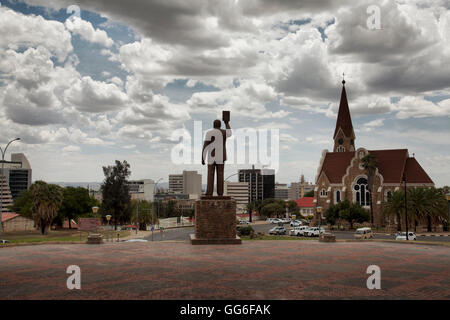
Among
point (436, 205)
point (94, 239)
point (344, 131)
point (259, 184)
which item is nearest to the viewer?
point (94, 239)

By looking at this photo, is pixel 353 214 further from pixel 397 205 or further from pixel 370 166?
pixel 370 166

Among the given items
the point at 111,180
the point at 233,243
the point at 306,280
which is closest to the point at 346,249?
the point at 233,243

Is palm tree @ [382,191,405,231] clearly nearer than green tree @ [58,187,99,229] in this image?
Yes

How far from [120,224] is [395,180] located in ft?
177

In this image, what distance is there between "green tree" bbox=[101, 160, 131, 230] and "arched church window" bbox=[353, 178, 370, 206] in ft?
136

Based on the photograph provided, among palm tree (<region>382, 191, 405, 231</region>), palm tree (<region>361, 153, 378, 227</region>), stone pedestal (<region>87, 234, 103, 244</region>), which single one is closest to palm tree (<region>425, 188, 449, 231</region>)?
palm tree (<region>382, 191, 405, 231</region>)

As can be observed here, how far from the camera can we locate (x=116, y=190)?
67.5 meters

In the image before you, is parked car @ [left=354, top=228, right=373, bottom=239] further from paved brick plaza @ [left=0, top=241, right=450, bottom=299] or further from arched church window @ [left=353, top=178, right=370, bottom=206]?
paved brick plaza @ [left=0, top=241, right=450, bottom=299]

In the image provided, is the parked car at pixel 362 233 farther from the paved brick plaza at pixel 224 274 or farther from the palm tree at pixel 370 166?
the paved brick plaza at pixel 224 274

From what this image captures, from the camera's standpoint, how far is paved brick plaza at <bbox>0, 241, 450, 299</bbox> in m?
8.96

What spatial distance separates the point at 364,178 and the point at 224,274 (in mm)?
61935

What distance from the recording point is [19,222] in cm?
6100

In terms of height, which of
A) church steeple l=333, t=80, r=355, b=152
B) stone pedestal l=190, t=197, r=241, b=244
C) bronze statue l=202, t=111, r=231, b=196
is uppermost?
church steeple l=333, t=80, r=355, b=152

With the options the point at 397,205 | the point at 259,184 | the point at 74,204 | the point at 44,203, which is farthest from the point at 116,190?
the point at 259,184
